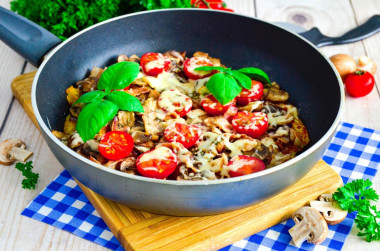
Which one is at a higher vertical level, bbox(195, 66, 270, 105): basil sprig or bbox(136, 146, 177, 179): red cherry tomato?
bbox(195, 66, 270, 105): basil sprig

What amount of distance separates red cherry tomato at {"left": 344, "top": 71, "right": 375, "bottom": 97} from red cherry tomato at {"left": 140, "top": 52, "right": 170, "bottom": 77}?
3.11ft

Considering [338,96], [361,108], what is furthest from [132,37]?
[361,108]

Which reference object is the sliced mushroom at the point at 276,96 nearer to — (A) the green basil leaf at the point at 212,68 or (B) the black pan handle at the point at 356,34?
(A) the green basil leaf at the point at 212,68

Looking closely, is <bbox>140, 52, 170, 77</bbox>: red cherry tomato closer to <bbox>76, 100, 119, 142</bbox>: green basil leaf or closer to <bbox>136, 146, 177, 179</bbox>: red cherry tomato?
<bbox>76, 100, 119, 142</bbox>: green basil leaf

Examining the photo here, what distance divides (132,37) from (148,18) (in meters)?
0.12

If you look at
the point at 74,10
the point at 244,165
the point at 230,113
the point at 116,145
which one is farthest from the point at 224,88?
Answer: the point at 74,10

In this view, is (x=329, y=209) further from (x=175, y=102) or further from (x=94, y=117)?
(x=94, y=117)

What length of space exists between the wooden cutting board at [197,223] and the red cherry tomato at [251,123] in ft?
0.86

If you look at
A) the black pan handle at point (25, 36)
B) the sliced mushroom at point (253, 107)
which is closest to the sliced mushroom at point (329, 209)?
the sliced mushroom at point (253, 107)

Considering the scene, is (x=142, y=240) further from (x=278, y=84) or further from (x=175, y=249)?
(x=278, y=84)

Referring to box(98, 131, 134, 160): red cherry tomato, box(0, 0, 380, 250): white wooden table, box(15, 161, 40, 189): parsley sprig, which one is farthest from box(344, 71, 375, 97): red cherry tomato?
box(15, 161, 40, 189): parsley sprig

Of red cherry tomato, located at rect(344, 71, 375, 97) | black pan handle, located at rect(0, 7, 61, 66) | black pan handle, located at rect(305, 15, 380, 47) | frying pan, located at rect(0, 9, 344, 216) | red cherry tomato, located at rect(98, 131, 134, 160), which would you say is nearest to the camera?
frying pan, located at rect(0, 9, 344, 216)

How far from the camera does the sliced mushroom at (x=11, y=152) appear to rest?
2.15 m

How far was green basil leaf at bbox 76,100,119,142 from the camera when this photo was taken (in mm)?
1802
